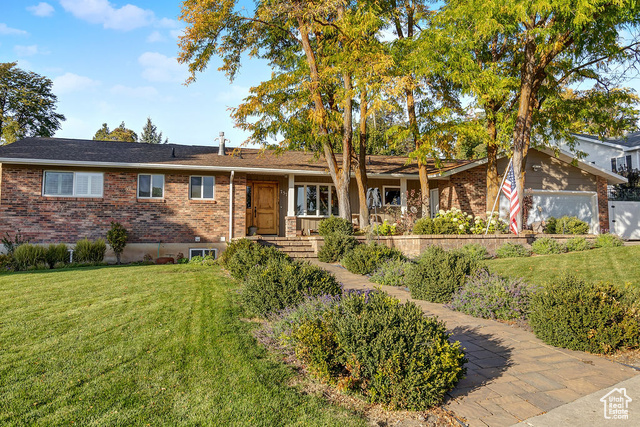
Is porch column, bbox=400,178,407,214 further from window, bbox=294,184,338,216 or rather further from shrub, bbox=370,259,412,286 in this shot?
shrub, bbox=370,259,412,286

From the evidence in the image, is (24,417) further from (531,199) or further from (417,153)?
(531,199)

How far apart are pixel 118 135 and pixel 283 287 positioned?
38.3 metres

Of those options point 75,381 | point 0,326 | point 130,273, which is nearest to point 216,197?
point 130,273

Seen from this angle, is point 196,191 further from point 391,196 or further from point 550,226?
point 550,226

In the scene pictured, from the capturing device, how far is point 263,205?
643 inches

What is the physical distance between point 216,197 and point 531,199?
44.9 ft

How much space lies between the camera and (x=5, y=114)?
2875cm

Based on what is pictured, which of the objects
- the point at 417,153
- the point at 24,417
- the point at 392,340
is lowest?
the point at 24,417

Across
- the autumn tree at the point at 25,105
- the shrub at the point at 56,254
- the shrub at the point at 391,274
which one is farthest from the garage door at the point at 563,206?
the autumn tree at the point at 25,105

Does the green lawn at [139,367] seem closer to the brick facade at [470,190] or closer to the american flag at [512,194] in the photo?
the american flag at [512,194]

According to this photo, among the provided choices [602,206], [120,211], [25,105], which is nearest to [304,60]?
[120,211]

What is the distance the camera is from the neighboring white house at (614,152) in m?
23.9

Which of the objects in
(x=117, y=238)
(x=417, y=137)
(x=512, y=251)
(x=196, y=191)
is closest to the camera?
(x=512, y=251)

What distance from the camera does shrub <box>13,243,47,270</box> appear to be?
11.0m
